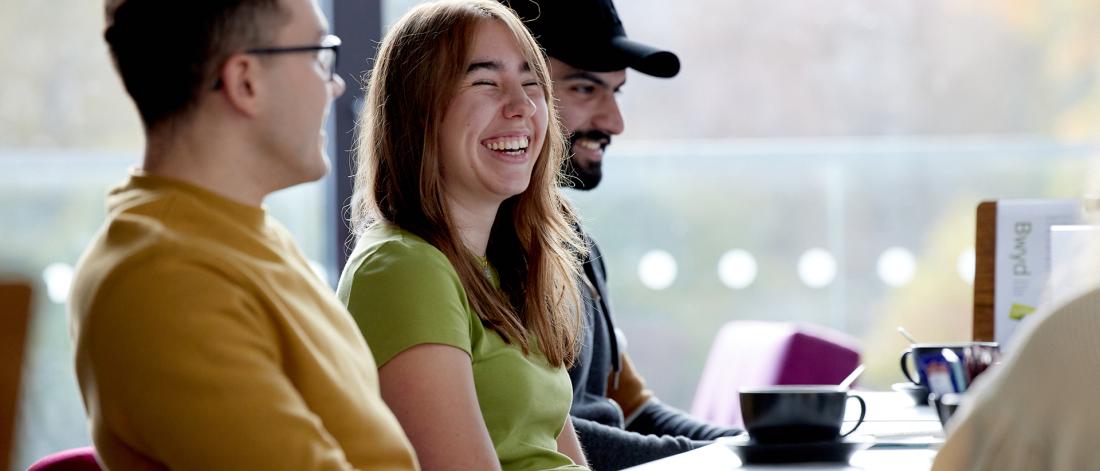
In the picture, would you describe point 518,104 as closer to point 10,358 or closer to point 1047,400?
point 10,358

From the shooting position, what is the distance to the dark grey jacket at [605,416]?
2.22 m

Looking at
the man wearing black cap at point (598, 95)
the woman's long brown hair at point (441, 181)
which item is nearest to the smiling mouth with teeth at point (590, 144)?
the man wearing black cap at point (598, 95)

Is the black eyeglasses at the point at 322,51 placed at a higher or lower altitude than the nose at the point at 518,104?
higher

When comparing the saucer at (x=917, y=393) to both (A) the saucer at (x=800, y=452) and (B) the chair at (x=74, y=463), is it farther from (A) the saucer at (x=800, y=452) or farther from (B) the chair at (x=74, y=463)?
(B) the chair at (x=74, y=463)

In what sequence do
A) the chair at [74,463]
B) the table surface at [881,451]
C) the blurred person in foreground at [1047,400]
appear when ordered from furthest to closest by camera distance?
the table surface at [881,451] < the chair at [74,463] < the blurred person in foreground at [1047,400]

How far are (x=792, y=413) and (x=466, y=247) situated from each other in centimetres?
51

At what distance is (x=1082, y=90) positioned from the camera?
176 inches

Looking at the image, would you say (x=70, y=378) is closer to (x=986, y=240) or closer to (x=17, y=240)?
(x=17, y=240)

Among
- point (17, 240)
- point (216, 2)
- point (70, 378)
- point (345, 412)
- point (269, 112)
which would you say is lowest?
point (70, 378)

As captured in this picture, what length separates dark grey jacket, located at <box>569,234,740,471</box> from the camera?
2.22m

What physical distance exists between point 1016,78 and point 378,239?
10.4ft

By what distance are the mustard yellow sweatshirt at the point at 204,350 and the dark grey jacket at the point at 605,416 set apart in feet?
3.06

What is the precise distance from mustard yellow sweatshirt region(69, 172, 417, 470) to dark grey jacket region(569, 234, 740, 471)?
0.93 m

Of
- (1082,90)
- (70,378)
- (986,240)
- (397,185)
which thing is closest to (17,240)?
(70,378)
